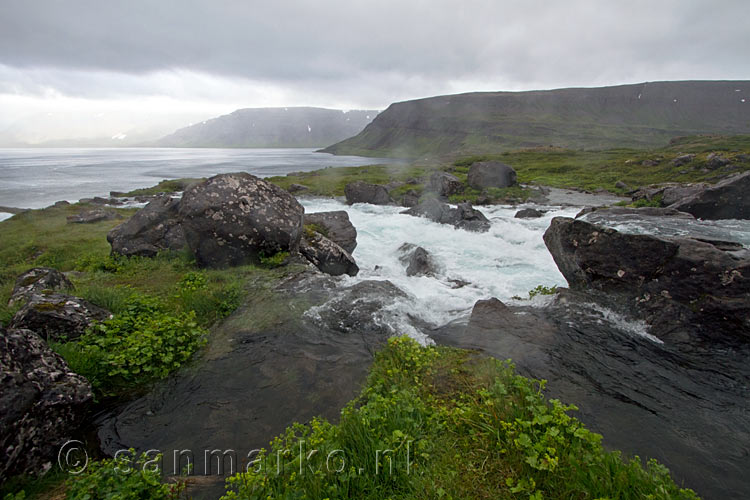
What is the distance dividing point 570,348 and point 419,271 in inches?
339

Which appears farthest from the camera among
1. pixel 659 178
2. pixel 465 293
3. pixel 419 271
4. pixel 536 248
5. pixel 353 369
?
pixel 659 178

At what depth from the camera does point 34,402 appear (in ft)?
15.5

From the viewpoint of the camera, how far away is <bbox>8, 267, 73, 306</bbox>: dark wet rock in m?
8.57

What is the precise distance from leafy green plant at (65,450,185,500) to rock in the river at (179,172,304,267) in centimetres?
892

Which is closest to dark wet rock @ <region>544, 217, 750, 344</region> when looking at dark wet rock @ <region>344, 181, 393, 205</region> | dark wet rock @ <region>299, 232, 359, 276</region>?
dark wet rock @ <region>299, 232, 359, 276</region>

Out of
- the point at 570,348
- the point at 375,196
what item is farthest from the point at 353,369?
the point at 375,196

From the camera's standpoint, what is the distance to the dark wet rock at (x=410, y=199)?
117 ft

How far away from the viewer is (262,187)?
1352 centimetres

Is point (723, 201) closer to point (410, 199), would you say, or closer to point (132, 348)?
point (410, 199)

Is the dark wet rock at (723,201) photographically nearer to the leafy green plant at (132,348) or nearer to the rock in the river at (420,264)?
the rock in the river at (420,264)

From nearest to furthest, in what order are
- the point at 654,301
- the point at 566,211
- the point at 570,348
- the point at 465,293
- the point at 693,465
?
the point at 693,465 < the point at 570,348 < the point at 654,301 < the point at 465,293 < the point at 566,211

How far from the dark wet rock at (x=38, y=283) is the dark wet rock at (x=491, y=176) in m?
39.3

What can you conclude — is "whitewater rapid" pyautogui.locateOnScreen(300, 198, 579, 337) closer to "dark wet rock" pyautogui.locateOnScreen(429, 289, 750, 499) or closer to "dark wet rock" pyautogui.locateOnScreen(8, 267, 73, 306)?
"dark wet rock" pyautogui.locateOnScreen(429, 289, 750, 499)

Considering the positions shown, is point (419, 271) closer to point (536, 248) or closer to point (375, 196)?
point (536, 248)
